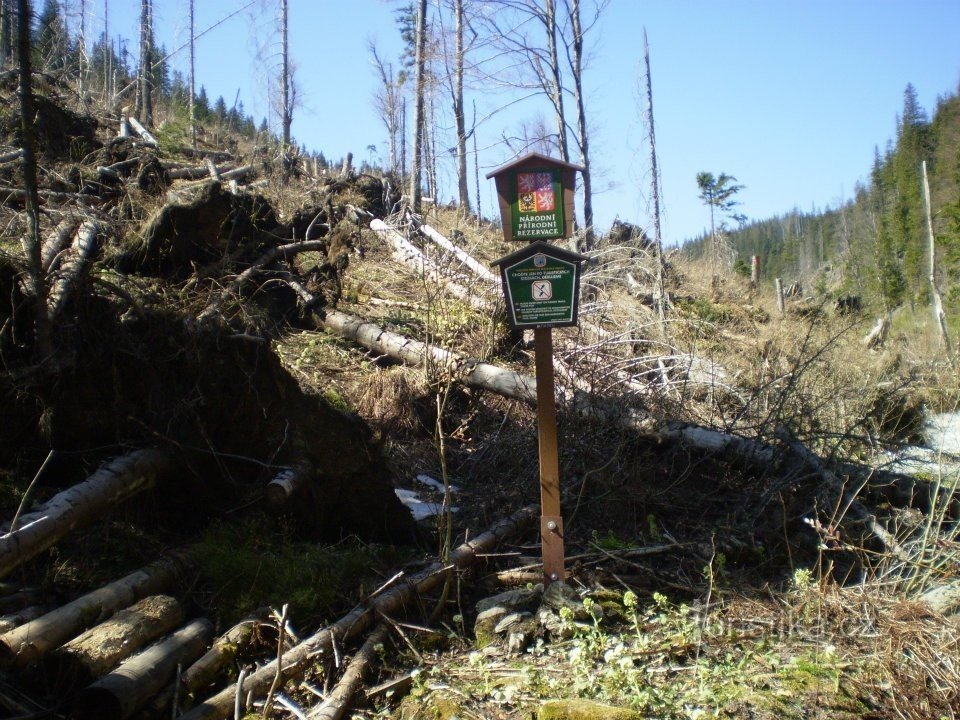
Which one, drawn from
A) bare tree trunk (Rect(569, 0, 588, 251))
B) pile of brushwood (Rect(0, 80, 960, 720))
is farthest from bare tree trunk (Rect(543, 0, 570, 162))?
pile of brushwood (Rect(0, 80, 960, 720))

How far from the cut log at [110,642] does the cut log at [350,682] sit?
940 millimetres

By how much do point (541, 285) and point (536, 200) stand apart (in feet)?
1.80

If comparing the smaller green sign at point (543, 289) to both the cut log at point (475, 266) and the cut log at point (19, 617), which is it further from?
the cut log at point (475, 266)

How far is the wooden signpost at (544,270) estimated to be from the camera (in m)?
5.20

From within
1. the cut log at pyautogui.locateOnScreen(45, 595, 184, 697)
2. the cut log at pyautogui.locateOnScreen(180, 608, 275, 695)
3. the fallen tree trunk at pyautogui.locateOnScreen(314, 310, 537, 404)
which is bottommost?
the cut log at pyautogui.locateOnScreen(180, 608, 275, 695)

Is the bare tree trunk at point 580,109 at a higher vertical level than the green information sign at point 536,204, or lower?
higher

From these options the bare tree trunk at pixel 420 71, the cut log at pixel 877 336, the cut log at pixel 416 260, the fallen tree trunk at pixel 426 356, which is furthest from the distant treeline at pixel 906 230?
the fallen tree trunk at pixel 426 356

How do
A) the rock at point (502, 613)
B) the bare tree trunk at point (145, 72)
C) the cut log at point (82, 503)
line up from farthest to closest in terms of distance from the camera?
the bare tree trunk at point (145, 72) < the rock at point (502, 613) < the cut log at point (82, 503)

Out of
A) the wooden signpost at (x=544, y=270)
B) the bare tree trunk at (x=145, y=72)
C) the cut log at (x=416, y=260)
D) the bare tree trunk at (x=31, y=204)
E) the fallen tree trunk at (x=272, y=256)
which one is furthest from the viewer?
the bare tree trunk at (x=145, y=72)

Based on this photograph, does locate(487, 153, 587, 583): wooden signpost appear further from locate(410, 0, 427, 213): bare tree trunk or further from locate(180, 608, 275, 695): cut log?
locate(410, 0, 427, 213): bare tree trunk

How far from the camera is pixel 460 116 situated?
23078 mm

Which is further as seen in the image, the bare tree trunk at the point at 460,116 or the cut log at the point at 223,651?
the bare tree trunk at the point at 460,116

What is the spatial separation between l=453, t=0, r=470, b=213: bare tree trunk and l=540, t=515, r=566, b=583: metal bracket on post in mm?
15311

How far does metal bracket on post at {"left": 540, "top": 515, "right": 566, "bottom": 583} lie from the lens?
5227mm
